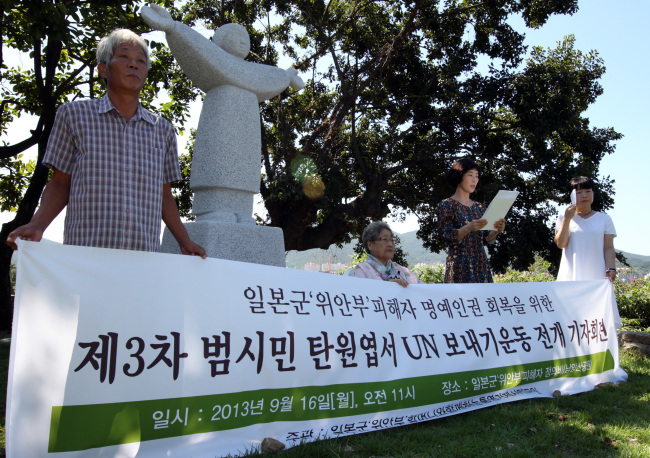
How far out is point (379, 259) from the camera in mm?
3949

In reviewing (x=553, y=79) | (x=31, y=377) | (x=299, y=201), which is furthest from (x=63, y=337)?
(x=553, y=79)

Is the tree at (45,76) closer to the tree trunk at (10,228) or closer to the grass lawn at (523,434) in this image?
the tree trunk at (10,228)

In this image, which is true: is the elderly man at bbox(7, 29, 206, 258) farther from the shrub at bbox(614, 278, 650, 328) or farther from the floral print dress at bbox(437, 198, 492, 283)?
the shrub at bbox(614, 278, 650, 328)

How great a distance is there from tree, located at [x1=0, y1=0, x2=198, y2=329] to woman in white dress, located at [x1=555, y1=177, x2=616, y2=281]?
5.45 metres

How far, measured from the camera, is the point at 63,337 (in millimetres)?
2223

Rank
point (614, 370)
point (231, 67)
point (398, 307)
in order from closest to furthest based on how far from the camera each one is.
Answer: point (398, 307) < point (614, 370) < point (231, 67)

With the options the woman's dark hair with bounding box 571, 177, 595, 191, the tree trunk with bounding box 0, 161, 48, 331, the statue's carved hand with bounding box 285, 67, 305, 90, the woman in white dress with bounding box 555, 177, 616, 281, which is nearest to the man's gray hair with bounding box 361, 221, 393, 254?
the woman in white dress with bounding box 555, 177, 616, 281

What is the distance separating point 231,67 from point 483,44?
28.9ft

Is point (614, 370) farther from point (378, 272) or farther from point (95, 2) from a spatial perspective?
point (95, 2)

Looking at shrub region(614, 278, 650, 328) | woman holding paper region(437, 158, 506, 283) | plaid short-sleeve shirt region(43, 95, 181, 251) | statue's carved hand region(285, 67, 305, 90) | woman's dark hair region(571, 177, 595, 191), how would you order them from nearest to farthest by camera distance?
plaid short-sleeve shirt region(43, 95, 181, 251)
woman holding paper region(437, 158, 506, 283)
woman's dark hair region(571, 177, 595, 191)
statue's carved hand region(285, 67, 305, 90)
shrub region(614, 278, 650, 328)

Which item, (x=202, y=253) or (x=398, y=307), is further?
(x=398, y=307)

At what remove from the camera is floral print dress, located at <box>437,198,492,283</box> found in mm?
4199

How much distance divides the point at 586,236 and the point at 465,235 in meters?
1.38

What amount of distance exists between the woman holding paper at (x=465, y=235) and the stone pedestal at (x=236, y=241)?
152 centimetres
